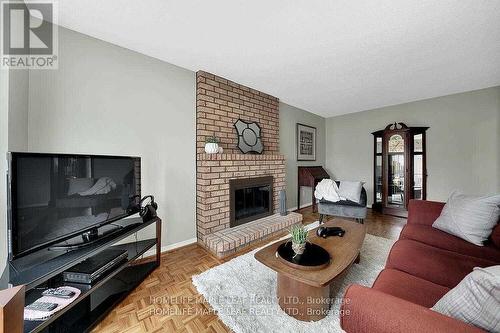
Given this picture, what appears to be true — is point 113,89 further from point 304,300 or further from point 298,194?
point 298,194

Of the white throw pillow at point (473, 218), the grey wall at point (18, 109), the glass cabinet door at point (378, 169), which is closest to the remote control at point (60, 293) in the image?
the grey wall at point (18, 109)

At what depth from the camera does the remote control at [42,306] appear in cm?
103

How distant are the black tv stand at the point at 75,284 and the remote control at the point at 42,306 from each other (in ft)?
0.18

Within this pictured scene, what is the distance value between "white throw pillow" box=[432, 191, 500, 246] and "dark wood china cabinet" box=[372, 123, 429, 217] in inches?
88.3

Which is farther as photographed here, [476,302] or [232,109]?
[232,109]

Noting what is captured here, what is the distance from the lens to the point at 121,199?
67.7 inches

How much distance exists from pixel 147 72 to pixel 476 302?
9.63 ft

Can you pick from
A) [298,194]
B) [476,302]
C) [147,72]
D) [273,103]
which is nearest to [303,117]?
[273,103]

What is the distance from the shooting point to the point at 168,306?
4.87 ft

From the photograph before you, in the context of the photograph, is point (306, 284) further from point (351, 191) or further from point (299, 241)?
point (351, 191)

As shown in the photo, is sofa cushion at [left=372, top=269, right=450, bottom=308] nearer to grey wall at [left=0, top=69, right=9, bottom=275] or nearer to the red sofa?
the red sofa

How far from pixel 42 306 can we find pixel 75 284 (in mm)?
211

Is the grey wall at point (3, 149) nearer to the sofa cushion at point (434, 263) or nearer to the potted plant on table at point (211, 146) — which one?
the potted plant on table at point (211, 146)

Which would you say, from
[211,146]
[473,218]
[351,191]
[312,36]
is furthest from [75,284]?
[351,191]
